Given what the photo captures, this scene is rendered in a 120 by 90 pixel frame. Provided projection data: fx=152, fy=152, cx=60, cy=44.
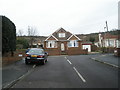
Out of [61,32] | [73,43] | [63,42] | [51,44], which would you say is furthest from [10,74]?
[61,32]

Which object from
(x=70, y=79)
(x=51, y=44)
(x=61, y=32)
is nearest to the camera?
(x=70, y=79)

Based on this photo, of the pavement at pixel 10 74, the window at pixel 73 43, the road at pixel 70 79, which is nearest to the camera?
the road at pixel 70 79

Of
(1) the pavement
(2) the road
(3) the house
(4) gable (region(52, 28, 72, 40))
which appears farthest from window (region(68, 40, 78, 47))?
(1) the pavement

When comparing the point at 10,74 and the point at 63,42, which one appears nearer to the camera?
the point at 10,74

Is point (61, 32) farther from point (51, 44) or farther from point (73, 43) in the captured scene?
point (73, 43)

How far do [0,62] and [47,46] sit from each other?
34.0 metres

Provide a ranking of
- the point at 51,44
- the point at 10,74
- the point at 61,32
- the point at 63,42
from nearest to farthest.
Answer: the point at 10,74
the point at 51,44
the point at 63,42
the point at 61,32

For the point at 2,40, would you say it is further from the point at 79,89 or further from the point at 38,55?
the point at 79,89

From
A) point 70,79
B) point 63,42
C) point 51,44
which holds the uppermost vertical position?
point 63,42

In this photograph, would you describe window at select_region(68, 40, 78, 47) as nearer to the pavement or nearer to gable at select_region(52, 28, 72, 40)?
gable at select_region(52, 28, 72, 40)

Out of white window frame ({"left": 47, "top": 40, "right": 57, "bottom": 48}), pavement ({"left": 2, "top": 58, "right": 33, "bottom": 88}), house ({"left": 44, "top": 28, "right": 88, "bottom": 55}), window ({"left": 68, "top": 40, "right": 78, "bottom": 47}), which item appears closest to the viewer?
pavement ({"left": 2, "top": 58, "right": 33, "bottom": 88})

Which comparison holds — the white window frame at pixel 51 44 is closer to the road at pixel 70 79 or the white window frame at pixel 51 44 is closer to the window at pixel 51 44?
the window at pixel 51 44

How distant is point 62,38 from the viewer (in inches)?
1843

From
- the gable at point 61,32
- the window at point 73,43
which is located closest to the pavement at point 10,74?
the window at point 73,43
